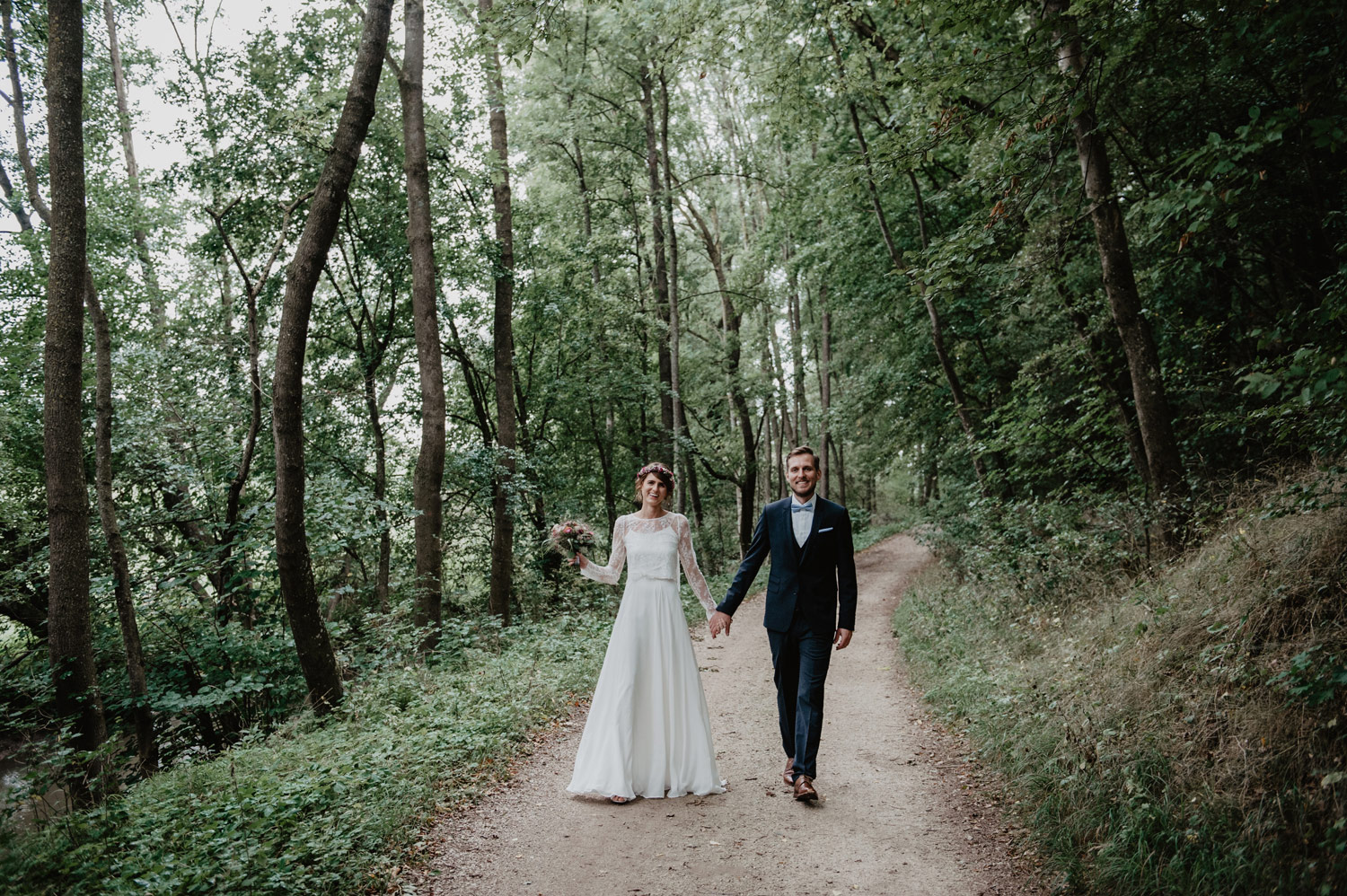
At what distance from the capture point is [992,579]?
34.1 ft

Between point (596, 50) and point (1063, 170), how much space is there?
12.1m

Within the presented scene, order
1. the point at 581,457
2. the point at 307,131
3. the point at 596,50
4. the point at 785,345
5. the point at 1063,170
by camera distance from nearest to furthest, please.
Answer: the point at 1063,170 → the point at 307,131 → the point at 596,50 → the point at 581,457 → the point at 785,345

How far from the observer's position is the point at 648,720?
525 cm

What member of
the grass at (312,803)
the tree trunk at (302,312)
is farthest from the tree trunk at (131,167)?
the grass at (312,803)

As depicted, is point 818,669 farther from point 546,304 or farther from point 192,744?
point 546,304

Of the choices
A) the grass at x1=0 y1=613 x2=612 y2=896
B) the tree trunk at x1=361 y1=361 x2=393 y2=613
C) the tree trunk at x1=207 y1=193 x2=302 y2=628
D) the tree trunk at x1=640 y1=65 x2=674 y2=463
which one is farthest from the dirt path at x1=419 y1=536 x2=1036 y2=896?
the tree trunk at x1=640 y1=65 x2=674 y2=463

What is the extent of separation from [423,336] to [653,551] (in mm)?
7441

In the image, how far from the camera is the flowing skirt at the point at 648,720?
514 centimetres

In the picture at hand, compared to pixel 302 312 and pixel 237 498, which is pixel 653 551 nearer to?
pixel 302 312

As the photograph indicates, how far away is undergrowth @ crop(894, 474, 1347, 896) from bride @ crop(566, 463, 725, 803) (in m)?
2.14

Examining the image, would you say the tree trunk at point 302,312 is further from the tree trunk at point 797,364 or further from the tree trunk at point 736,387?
the tree trunk at point 797,364

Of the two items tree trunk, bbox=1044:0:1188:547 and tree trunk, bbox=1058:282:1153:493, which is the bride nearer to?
tree trunk, bbox=1044:0:1188:547

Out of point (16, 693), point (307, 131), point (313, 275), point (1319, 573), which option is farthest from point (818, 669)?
point (307, 131)

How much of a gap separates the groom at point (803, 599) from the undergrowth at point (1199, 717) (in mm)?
1418
